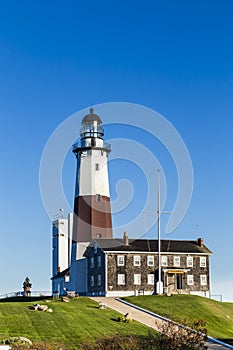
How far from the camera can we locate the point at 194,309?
55.5m

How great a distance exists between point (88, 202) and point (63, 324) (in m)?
32.6

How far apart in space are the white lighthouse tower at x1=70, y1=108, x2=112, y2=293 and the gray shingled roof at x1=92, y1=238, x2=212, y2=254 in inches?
163

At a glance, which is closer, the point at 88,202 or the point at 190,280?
the point at 190,280

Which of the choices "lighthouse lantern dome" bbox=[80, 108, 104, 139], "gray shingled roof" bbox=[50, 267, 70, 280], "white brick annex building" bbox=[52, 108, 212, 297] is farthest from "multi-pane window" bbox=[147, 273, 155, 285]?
"lighthouse lantern dome" bbox=[80, 108, 104, 139]

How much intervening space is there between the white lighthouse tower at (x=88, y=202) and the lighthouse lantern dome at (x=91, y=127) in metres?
0.30

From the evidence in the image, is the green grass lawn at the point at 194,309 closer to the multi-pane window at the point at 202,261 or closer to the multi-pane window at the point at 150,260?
the multi-pane window at the point at 150,260

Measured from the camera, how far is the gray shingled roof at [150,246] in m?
68.8

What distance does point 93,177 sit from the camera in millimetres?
75312

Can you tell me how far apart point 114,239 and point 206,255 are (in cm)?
978

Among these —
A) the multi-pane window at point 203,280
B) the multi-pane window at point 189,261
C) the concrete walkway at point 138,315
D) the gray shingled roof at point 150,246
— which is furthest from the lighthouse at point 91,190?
the concrete walkway at point 138,315

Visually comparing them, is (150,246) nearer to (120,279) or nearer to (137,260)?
(137,260)

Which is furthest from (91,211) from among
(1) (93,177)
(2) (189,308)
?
(2) (189,308)

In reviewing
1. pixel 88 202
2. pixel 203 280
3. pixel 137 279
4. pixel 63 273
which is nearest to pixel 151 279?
pixel 137 279

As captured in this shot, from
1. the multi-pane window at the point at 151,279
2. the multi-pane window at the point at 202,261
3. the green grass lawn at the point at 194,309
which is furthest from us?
the multi-pane window at the point at 202,261
